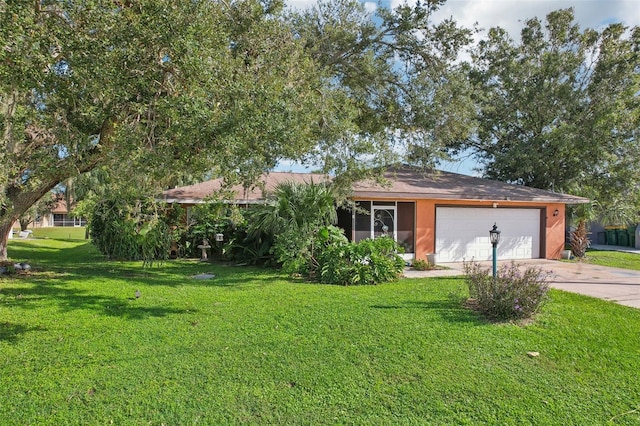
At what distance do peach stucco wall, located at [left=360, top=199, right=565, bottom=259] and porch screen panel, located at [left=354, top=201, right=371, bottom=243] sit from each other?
177 cm

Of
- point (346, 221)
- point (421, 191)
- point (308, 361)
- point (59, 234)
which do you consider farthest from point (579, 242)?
point (59, 234)

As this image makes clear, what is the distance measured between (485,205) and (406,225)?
3.52 meters

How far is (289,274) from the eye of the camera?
1048cm

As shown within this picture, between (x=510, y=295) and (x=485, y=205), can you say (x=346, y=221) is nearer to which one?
(x=485, y=205)

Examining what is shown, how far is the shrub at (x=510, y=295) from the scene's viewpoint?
20.6 ft

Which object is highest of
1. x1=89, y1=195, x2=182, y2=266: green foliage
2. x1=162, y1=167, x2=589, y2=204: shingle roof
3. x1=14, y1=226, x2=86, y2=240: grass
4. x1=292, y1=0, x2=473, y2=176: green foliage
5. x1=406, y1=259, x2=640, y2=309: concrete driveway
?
x1=292, y1=0, x2=473, y2=176: green foliage

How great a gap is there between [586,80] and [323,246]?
18297 mm

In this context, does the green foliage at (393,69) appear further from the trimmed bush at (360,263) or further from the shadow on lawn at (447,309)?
the shadow on lawn at (447,309)

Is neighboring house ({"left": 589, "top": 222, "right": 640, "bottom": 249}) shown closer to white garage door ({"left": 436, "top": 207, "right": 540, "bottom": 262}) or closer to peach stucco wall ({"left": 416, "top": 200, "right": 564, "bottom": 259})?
peach stucco wall ({"left": 416, "top": 200, "right": 564, "bottom": 259})

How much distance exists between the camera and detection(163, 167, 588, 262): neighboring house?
44.8 ft

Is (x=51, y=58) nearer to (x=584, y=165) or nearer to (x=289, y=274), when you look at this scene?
(x=289, y=274)

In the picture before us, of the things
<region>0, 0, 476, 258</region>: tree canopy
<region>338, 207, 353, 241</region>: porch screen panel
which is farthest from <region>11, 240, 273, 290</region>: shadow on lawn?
<region>338, 207, 353, 241</region>: porch screen panel

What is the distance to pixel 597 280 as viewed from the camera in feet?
33.9

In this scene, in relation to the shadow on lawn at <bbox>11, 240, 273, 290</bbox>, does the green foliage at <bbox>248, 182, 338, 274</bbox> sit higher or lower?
higher
